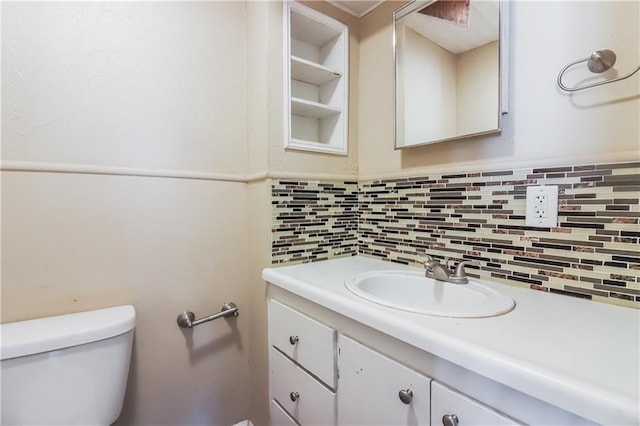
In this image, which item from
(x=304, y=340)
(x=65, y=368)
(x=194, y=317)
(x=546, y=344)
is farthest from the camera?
(x=194, y=317)

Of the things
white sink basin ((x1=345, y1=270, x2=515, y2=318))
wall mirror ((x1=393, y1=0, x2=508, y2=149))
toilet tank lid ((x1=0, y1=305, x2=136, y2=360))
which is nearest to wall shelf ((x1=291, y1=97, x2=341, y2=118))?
wall mirror ((x1=393, y1=0, x2=508, y2=149))

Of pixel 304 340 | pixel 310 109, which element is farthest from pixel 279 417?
pixel 310 109

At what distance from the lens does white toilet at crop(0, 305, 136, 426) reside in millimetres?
754

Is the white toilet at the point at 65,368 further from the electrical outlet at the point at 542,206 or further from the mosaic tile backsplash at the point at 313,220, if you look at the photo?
the electrical outlet at the point at 542,206

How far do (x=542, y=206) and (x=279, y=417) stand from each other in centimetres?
110

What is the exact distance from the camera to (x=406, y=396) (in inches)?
24.5

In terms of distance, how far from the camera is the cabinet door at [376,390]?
2.01 ft

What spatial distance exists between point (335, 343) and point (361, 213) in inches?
26.4

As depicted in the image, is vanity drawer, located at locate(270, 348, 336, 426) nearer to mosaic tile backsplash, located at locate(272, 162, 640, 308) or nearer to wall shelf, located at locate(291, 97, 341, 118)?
mosaic tile backsplash, located at locate(272, 162, 640, 308)

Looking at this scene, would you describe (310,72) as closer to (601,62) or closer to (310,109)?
(310,109)

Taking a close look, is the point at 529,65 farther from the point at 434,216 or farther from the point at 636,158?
the point at 434,216

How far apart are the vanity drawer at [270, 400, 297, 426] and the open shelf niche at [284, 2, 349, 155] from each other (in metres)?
0.97

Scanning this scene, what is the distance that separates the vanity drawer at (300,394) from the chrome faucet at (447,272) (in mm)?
462

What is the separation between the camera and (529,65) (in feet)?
2.77
